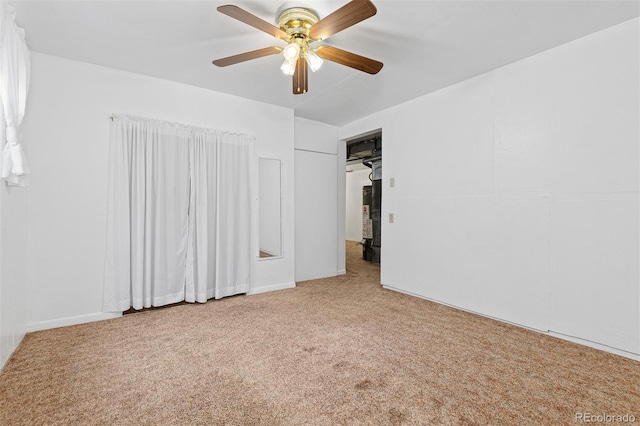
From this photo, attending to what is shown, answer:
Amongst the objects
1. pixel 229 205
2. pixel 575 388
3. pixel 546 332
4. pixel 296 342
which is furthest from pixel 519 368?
pixel 229 205

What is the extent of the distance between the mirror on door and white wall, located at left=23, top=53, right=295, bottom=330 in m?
1.43

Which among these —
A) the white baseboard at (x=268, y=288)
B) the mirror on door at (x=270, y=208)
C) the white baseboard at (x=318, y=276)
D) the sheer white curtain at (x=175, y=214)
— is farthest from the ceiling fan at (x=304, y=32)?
the white baseboard at (x=318, y=276)

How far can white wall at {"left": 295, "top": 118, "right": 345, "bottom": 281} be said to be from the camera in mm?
4594

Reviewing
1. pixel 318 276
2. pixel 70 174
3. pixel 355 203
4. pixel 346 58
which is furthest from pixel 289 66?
pixel 355 203

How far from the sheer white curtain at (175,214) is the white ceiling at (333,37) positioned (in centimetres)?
73

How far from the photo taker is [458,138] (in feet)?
11.0

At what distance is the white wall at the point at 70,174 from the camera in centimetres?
267

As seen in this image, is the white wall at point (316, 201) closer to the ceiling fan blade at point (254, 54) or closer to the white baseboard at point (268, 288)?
the white baseboard at point (268, 288)

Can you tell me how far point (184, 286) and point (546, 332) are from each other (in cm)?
381

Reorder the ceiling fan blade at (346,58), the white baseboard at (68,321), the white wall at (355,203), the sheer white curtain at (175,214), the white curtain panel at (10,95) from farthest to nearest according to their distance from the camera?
the white wall at (355,203)
the sheer white curtain at (175,214)
the white baseboard at (68,321)
the ceiling fan blade at (346,58)
the white curtain panel at (10,95)

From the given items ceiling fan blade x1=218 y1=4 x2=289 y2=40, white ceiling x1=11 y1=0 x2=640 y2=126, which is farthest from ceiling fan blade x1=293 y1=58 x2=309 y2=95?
white ceiling x1=11 y1=0 x2=640 y2=126

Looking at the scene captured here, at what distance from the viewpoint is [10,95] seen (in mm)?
2043

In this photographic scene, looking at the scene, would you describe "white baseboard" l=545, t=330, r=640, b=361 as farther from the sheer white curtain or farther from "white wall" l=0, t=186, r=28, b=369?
"white wall" l=0, t=186, r=28, b=369

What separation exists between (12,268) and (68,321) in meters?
0.81
